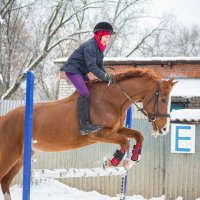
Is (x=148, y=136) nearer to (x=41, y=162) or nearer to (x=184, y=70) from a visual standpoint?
(x=41, y=162)

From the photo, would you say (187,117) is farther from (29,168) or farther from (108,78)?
(29,168)

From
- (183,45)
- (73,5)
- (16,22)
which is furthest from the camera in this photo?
(183,45)

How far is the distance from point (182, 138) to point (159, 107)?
432 cm

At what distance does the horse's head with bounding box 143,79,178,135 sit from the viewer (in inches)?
173

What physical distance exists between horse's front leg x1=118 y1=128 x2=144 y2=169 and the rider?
A: 0.45 meters

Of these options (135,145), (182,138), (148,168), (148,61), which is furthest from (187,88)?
(135,145)

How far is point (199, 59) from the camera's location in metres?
14.6

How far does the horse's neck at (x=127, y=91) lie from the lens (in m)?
4.52

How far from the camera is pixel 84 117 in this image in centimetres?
444

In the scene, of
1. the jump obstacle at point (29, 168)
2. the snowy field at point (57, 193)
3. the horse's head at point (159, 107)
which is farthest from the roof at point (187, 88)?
the jump obstacle at point (29, 168)

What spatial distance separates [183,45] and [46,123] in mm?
38201

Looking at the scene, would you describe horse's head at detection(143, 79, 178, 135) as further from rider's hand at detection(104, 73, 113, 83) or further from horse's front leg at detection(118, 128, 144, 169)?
rider's hand at detection(104, 73, 113, 83)

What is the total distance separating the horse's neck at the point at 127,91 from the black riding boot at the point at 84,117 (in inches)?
11.3

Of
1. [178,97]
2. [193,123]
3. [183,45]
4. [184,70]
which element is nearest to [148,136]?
[193,123]
